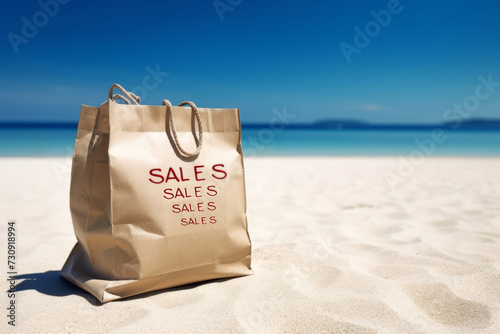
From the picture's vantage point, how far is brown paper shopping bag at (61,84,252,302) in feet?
3.74

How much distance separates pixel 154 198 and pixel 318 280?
69 cm

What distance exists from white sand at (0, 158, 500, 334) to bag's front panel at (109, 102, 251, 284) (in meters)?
0.12

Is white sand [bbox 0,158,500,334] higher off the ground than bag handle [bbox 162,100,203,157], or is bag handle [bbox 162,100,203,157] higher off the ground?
bag handle [bbox 162,100,203,157]

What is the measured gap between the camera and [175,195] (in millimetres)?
1218

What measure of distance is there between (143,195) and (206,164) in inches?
9.9

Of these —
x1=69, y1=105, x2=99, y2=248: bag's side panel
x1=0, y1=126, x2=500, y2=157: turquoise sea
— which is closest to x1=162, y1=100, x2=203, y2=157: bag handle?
x1=69, y1=105, x2=99, y2=248: bag's side panel

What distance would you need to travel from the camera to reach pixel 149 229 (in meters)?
1.16

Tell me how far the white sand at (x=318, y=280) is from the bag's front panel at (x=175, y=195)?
A: 0.12 m

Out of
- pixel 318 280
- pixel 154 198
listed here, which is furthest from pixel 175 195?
pixel 318 280

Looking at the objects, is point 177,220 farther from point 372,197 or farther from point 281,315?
point 372,197

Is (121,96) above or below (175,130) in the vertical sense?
above

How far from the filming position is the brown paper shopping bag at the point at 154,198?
1.14 meters

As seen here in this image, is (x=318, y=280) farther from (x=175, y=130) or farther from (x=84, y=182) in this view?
(x=84, y=182)

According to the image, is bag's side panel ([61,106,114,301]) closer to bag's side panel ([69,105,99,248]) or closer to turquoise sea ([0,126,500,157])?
bag's side panel ([69,105,99,248])
